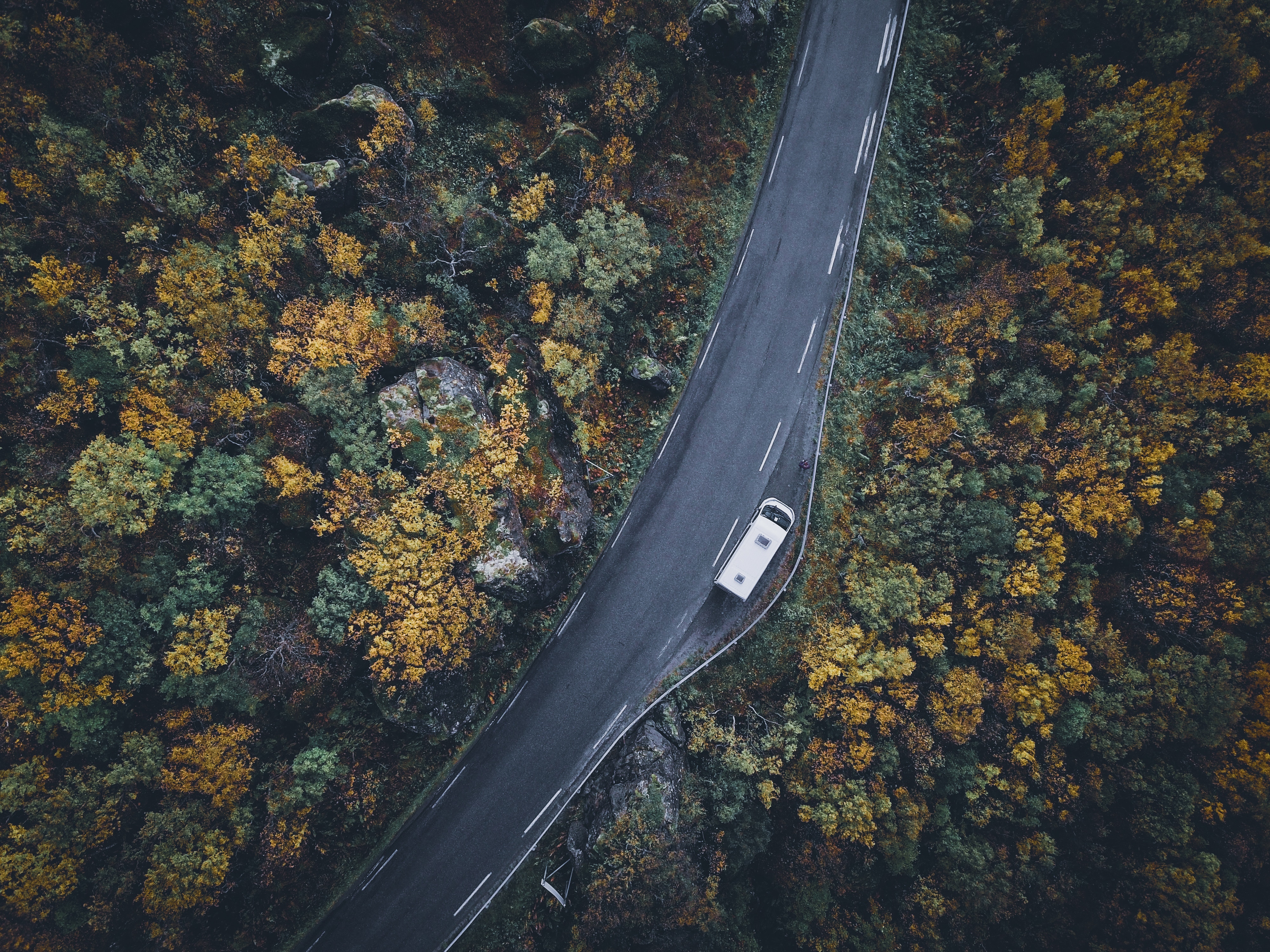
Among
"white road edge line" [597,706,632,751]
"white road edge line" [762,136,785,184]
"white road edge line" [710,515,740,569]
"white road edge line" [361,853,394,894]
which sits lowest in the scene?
"white road edge line" [361,853,394,894]

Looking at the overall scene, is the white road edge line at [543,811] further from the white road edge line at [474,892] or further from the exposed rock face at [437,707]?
the exposed rock face at [437,707]

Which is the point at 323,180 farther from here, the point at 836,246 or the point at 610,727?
the point at 610,727

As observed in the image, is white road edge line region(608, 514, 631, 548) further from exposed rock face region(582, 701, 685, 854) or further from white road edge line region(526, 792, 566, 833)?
white road edge line region(526, 792, 566, 833)

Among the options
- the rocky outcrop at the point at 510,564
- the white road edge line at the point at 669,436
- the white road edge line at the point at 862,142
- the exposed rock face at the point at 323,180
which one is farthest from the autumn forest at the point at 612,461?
the white road edge line at the point at 862,142

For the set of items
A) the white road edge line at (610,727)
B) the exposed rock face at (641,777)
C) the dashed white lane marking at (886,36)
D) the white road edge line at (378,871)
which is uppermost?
the dashed white lane marking at (886,36)

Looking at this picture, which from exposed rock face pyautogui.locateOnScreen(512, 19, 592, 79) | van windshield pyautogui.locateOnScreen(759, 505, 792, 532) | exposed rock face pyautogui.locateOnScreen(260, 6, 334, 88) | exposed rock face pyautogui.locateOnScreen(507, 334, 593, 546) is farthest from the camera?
van windshield pyautogui.locateOnScreen(759, 505, 792, 532)

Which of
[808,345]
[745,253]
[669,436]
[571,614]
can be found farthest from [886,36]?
[571,614]

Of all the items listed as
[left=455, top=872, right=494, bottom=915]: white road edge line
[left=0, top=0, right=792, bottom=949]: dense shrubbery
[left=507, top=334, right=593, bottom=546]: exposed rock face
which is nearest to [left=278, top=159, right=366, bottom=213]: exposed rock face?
[left=0, top=0, right=792, bottom=949]: dense shrubbery
